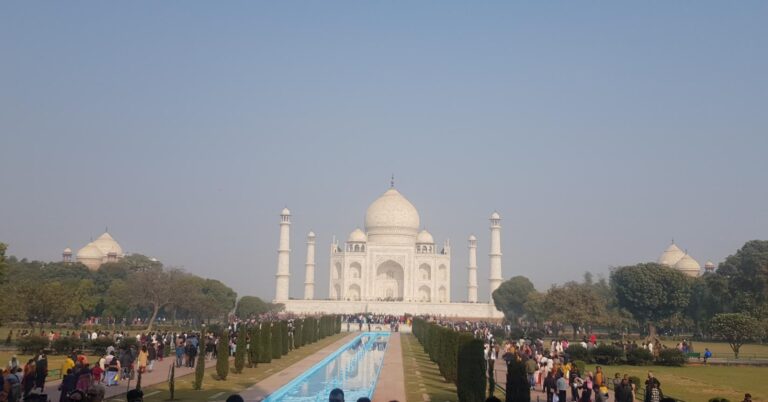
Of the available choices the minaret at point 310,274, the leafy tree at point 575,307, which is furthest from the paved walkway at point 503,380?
the minaret at point 310,274

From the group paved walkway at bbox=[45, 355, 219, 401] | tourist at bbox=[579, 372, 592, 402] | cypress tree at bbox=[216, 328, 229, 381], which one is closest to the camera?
tourist at bbox=[579, 372, 592, 402]

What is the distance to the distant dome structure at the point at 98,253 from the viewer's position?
7775 cm

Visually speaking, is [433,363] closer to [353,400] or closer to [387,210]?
[353,400]

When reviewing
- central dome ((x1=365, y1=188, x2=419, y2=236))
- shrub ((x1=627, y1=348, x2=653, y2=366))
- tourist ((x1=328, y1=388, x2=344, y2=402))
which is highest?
central dome ((x1=365, y1=188, x2=419, y2=236))

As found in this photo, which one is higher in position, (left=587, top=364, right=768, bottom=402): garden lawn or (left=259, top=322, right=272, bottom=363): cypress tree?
(left=259, top=322, right=272, bottom=363): cypress tree

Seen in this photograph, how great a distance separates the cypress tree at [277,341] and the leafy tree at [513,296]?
119ft

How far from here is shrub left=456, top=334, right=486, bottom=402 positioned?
14.7 meters

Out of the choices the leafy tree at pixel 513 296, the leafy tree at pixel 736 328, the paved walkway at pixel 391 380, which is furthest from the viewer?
the leafy tree at pixel 513 296

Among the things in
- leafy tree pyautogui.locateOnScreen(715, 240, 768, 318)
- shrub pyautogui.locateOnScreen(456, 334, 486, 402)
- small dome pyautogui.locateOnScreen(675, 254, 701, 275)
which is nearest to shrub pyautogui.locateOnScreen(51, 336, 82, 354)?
shrub pyautogui.locateOnScreen(456, 334, 486, 402)

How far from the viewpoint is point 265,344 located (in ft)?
75.9

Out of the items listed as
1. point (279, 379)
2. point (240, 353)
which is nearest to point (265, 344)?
point (240, 353)

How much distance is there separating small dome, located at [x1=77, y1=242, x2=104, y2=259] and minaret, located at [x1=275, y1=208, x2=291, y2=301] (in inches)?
909

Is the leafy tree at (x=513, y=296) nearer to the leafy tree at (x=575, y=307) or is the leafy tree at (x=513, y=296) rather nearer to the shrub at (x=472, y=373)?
the leafy tree at (x=575, y=307)

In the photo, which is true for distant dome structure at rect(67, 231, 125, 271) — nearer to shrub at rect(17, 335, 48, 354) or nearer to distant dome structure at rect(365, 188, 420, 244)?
distant dome structure at rect(365, 188, 420, 244)
